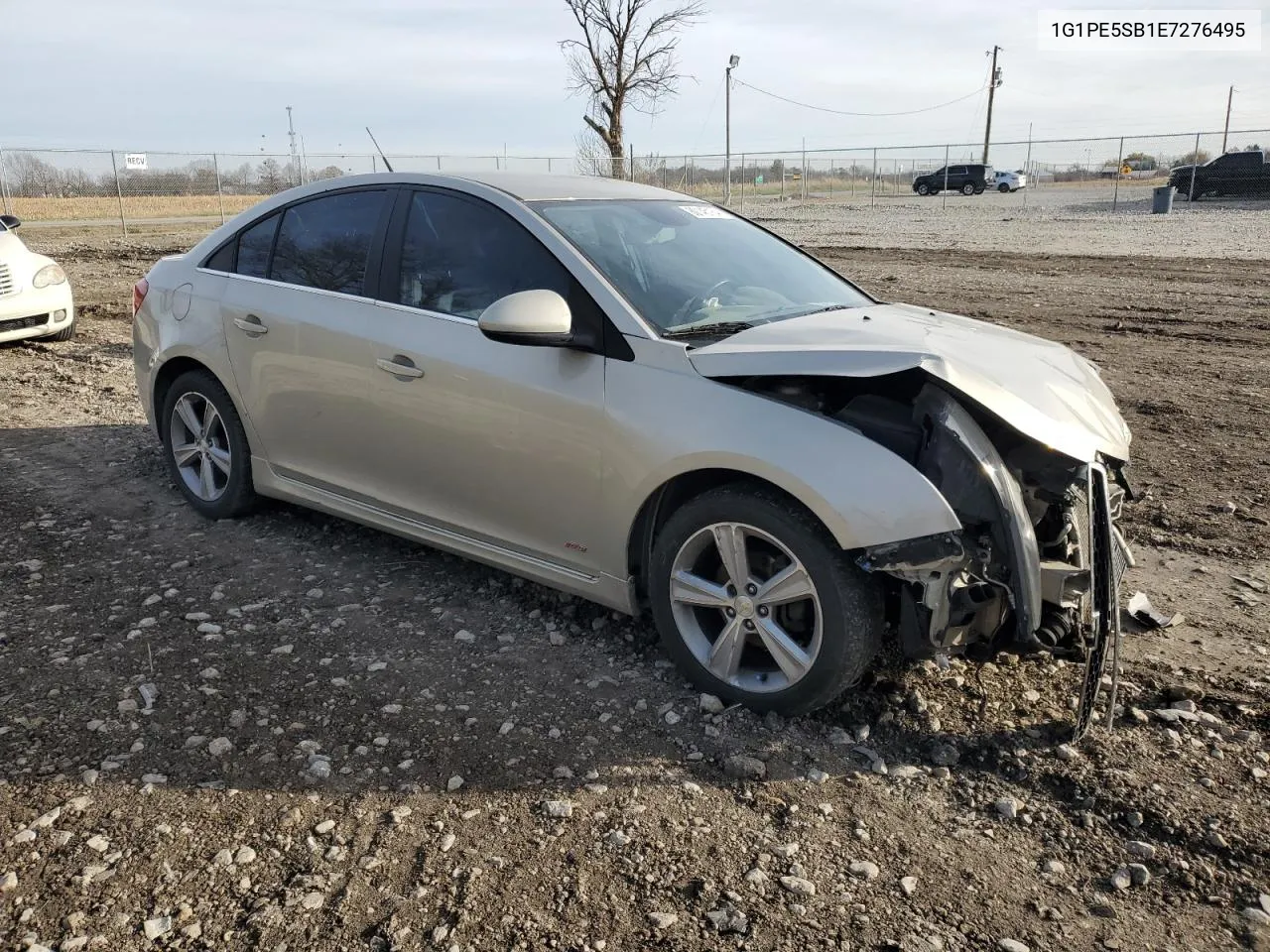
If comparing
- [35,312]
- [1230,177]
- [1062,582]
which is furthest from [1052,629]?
[1230,177]

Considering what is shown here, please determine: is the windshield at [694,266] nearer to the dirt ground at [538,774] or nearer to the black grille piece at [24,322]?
the dirt ground at [538,774]

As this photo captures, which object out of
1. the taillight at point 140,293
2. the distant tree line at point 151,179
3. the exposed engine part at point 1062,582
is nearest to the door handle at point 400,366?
the taillight at point 140,293

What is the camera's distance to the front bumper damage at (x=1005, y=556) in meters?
3.08

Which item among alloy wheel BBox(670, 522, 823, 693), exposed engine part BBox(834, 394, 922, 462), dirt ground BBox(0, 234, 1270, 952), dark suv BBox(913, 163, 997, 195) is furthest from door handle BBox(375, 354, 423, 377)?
dark suv BBox(913, 163, 997, 195)

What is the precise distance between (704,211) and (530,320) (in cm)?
159

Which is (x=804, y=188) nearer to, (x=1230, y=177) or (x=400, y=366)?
(x=1230, y=177)

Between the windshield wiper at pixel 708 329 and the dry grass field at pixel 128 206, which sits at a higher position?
the dry grass field at pixel 128 206

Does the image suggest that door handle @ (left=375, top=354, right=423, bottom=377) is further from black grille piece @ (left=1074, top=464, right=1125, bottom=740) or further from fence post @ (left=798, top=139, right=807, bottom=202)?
fence post @ (left=798, top=139, right=807, bottom=202)

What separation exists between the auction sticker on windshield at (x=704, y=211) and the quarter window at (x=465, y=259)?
99 centimetres

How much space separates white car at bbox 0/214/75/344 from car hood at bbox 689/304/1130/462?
29.8 feet

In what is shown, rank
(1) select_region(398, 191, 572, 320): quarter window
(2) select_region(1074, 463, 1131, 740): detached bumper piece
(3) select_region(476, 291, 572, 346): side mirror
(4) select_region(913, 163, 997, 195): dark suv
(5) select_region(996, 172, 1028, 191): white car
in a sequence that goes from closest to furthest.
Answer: (2) select_region(1074, 463, 1131, 740): detached bumper piece
(3) select_region(476, 291, 572, 346): side mirror
(1) select_region(398, 191, 572, 320): quarter window
(4) select_region(913, 163, 997, 195): dark suv
(5) select_region(996, 172, 1028, 191): white car

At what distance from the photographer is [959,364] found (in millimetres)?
3291

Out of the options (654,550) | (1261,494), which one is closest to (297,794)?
(654,550)

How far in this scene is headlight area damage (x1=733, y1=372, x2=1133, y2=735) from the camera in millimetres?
3084
